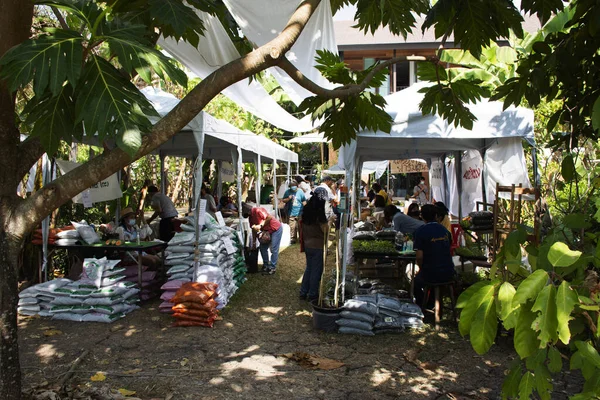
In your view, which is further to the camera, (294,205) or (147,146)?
(294,205)

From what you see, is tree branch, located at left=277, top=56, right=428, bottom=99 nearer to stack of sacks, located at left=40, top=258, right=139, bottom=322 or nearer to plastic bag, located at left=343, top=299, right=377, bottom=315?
plastic bag, located at left=343, top=299, right=377, bottom=315

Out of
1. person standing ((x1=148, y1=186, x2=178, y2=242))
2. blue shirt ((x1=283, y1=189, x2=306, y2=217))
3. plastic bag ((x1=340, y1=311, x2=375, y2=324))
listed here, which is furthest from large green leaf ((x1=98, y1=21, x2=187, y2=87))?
blue shirt ((x1=283, y1=189, x2=306, y2=217))

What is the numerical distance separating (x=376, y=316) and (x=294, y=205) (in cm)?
787

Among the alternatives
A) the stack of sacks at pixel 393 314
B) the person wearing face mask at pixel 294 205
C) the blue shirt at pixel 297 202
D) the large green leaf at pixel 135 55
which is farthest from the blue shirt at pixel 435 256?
the blue shirt at pixel 297 202

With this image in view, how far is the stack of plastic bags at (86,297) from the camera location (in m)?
7.01

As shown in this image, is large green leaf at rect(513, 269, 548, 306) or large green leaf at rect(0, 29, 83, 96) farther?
large green leaf at rect(0, 29, 83, 96)

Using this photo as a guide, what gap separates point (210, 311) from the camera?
6.86m

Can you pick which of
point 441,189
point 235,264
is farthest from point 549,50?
point 441,189

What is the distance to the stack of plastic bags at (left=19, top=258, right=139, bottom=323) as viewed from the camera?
701 cm

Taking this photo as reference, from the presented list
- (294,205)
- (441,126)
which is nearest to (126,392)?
(441,126)

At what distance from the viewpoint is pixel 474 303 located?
75.7 inches

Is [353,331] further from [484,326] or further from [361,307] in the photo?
[484,326]

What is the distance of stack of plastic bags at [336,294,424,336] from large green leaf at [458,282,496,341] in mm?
4627

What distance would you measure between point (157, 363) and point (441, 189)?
9.00 metres
